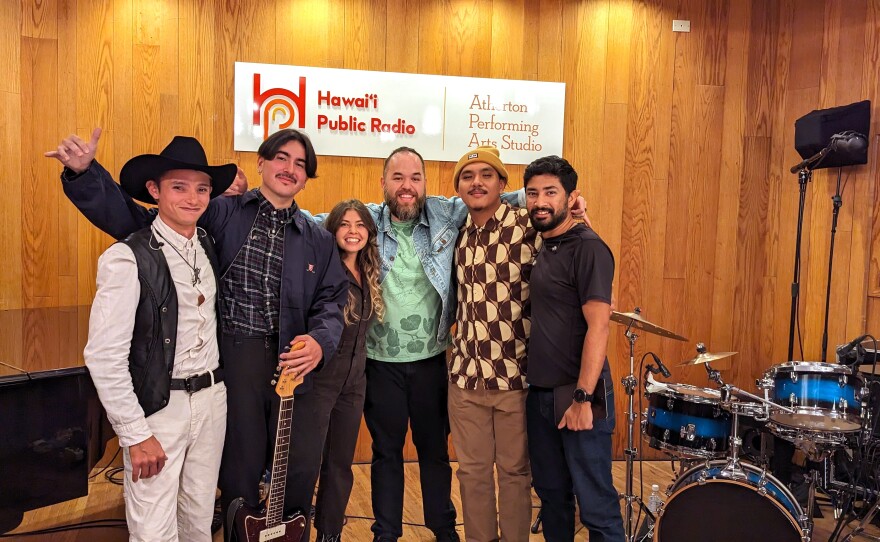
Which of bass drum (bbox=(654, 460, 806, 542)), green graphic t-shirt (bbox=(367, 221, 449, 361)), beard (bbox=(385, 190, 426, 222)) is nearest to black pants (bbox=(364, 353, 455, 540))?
green graphic t-shirt (bbox=(367, 221, 449, 361))

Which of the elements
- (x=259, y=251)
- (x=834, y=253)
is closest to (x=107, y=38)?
(x=259, y=251)

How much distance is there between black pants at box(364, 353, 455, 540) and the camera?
3.19 metres

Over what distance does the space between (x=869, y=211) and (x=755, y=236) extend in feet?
2.41

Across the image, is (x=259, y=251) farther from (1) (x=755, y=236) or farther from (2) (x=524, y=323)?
(1) (x=755, y=236)

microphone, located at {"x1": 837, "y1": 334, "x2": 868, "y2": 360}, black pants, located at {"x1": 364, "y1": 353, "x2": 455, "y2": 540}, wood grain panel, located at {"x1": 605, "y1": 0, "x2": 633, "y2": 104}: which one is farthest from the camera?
wood grain panel, located at {"x1": 605, "y1": 0, "x2": 633, "y2": 104}

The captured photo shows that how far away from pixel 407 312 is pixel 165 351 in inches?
46.3

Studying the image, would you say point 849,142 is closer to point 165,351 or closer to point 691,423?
point 691,423

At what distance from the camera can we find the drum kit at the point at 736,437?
2994 millimetres

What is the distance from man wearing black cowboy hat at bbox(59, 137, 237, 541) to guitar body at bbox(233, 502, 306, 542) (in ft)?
0.41

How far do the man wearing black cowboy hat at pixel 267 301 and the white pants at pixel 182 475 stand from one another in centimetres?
14

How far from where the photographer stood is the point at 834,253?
4.60 meters

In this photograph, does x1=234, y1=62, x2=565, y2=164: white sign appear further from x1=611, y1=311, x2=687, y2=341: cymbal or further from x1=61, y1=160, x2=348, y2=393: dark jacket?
x1=61, y1=160, x2=348, y2=393: dark jacket

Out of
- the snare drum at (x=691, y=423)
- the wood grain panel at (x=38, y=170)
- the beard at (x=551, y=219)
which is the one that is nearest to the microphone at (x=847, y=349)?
the snare drum at (x=691, y=423)

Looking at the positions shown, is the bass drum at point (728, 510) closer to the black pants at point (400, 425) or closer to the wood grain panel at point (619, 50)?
the black pants at point (400, 425)
